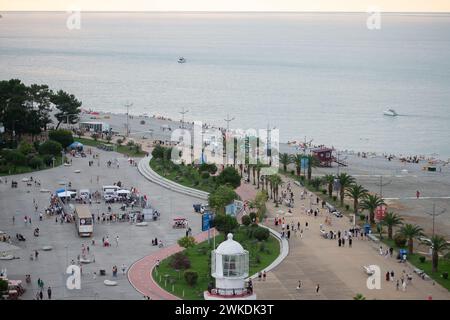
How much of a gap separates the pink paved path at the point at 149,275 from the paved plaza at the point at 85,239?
353mm

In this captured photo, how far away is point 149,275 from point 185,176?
2146 cm

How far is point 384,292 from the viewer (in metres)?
39.4

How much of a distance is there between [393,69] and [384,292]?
510ft

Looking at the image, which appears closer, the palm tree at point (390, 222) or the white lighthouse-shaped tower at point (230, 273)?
the white lighthouse-shaped tower at point (230, 273)

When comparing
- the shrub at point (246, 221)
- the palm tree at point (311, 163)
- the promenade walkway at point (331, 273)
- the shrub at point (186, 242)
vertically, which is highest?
the palm tree at point (311, 163)

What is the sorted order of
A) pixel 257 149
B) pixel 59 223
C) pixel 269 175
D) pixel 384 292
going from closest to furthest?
pixel 384 292 → pixel 59 223 → pixel 269 175 → pixel 257 149

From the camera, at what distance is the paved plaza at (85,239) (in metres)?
40.3

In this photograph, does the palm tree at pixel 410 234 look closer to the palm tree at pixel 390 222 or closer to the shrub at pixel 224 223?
the palm tree at pixel 390 222

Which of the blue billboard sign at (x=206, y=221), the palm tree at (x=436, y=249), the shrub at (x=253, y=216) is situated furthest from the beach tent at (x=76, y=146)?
the palm tree at (x=436, y=249)

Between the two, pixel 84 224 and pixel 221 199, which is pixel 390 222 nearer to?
pixel 221 199

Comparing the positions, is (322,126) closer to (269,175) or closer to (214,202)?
(269,175)

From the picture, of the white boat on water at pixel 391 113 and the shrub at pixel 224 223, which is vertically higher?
the white boat on water at pixel 391 113

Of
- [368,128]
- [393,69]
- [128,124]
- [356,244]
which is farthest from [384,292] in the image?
[393,69]

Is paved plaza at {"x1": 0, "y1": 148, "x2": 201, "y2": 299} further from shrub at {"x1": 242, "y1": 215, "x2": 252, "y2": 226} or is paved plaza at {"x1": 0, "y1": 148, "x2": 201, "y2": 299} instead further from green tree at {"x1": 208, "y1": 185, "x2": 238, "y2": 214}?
shrub at {"x1": 242, "y1": 215, "x2": 252, "y2": 226}
